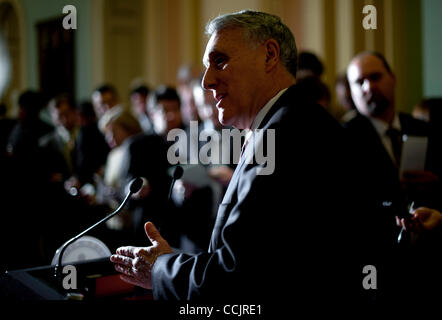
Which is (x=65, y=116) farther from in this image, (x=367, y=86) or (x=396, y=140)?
(x=396, y=140)

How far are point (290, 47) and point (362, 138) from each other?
101cm

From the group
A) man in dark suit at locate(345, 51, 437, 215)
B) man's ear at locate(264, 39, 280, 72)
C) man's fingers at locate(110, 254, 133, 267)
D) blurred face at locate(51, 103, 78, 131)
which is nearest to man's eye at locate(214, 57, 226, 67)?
man's ear at locate(264, 39, 280, 72)

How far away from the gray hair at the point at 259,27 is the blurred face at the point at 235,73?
0.02 m

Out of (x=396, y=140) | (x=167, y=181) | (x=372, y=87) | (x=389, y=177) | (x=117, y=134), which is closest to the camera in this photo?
(x=389, y=177)

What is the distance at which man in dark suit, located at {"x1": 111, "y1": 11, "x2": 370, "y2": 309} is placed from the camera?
1.02 metres

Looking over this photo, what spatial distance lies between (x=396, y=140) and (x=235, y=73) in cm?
124

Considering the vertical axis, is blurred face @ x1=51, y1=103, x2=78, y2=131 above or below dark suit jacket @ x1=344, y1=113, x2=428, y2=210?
above

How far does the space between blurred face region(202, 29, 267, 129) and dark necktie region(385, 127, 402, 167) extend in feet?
3.73

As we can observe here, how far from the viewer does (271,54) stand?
4.27ft

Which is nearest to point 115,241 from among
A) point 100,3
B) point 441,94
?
point 441,94

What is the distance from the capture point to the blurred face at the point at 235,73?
1274 millimetres

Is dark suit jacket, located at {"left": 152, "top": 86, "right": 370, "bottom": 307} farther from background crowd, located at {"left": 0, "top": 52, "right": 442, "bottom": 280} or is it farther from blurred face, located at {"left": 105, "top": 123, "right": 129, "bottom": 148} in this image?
blurred face, located at {"left": 105, "top": 123, "right": 129, "bottom": 148}

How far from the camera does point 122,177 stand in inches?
125

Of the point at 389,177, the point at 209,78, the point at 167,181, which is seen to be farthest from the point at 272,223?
the point at 167,181
